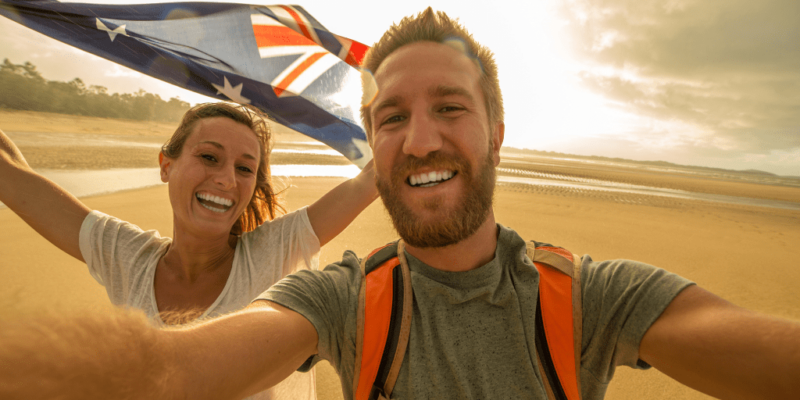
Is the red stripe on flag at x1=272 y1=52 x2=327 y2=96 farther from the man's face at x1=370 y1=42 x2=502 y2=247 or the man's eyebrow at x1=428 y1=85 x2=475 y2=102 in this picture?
the man's eyebrow at x1=428 y1=85 x2=475 y2=102

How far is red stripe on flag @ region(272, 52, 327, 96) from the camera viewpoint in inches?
122

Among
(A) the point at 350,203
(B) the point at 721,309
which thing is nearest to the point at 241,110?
(A) the point at 350,203

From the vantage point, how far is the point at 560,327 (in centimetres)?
115

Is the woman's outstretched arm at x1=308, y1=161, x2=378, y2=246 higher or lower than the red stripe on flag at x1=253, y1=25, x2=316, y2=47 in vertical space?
lower

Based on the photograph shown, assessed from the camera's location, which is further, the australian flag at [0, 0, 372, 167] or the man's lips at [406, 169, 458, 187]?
the australian flag at [0, 0, 372, 167]

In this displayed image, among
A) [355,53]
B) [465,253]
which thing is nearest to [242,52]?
[355,53]

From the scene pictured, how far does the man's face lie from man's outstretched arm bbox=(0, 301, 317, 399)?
0.65m

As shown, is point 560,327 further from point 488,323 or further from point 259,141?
point 259,141

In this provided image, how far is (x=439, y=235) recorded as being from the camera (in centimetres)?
131

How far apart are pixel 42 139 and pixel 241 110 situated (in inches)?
820

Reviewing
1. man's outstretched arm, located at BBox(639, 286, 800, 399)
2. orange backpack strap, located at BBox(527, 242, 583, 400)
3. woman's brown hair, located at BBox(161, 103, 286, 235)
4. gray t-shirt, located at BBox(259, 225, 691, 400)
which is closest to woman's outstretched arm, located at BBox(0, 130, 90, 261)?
woman's brown hair, located at BBox(161, 103, 286, 235)

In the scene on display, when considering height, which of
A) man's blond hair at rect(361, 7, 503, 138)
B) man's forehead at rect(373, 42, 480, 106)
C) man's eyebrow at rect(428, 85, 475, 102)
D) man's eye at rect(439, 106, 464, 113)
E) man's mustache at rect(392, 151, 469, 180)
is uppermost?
man's blond hair at rect(361, 7, 503, 138)

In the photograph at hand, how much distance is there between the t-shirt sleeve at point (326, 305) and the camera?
116 cm

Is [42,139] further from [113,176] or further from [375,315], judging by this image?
[375,315]
